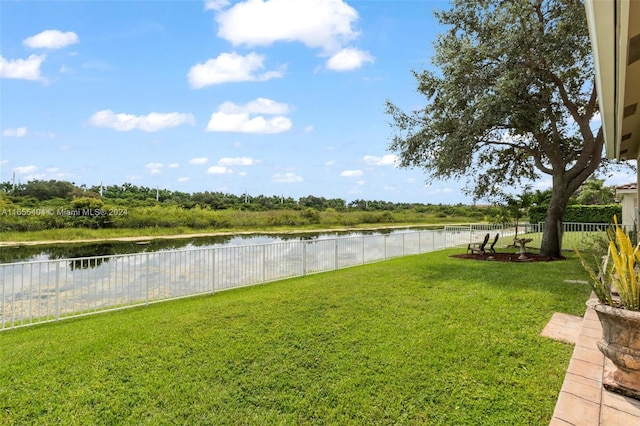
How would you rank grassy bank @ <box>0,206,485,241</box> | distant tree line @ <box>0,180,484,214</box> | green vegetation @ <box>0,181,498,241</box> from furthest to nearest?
distant tree line @ <box>0,180,484,214</box> < green vegetation @ <box>0,181,498,241</box> < grassy bank @ <box>0,206,485,241</box>

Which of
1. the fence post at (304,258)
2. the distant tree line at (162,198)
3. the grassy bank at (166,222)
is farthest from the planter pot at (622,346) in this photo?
the distant tree line at (162,198)

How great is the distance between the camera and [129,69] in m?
11.8

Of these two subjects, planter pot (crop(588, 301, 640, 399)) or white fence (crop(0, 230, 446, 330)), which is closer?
planter pot (crop(588, 301, 640, 399))

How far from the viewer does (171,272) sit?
7996mm

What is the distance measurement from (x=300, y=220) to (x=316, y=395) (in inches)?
1413

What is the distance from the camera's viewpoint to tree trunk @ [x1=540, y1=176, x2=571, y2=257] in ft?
36.1

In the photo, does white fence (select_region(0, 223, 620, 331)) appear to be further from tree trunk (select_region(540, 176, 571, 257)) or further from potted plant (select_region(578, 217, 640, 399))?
potted plant (select_region(578, 217, 640, 399))

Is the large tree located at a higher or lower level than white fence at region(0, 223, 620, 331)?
higher

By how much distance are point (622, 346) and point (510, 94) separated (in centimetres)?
796

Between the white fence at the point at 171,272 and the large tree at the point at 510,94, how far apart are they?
336 centimetres

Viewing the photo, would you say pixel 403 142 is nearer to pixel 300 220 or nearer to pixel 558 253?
pixel 558 253

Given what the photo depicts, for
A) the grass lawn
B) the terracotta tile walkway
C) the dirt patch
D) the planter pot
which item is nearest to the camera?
the terracotta tile walkway


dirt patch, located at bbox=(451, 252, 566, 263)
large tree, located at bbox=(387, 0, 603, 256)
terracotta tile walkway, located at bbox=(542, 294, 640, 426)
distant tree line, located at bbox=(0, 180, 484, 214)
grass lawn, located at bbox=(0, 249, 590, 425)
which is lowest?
grass lawn, located at bbox=(0, 249, 590, 425)

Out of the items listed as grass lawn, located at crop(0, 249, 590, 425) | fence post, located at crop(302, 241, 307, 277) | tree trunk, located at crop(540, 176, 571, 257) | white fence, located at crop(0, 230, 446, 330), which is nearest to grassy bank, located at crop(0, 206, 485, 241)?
white fence, located at crop(0, 230, 446, 330)
